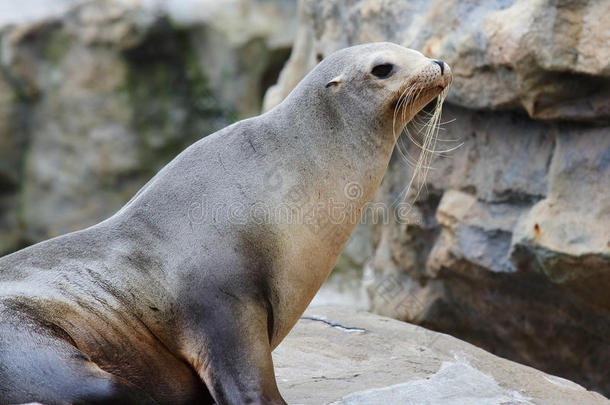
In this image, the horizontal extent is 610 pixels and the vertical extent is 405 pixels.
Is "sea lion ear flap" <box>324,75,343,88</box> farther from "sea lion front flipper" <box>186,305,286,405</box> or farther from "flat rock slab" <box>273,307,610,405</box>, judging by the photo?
"flat rock slab" <box>273,307,610,405</box>

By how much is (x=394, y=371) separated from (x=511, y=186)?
7.07ft

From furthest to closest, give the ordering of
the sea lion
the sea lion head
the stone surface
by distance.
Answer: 1. the stone surface
2. the sea lion head
3. the sea lion

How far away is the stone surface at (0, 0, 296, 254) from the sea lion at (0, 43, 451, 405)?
702 centimetres

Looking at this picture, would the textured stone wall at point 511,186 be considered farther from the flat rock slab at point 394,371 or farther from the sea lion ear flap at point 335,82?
the sea lion ear flap at point 335,82

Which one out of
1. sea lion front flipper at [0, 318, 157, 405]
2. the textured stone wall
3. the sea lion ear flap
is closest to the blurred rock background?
the textured stone wall

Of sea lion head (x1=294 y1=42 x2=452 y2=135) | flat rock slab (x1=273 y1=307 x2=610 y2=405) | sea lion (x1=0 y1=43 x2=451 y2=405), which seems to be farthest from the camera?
sea lion head (x1=294 y1=42 x2=452 y2=135)

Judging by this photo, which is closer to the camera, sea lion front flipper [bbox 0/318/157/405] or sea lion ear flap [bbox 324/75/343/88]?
sea lion front flipper [bbox 0/318/157/405]

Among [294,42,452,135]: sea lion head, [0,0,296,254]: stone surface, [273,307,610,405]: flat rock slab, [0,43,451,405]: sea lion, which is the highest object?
[0,0,296,254]: stone surface

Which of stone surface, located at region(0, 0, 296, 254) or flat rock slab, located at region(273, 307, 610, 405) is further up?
stone surface, located at region(0, 0, 296, 254)

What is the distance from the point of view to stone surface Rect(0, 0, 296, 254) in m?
11.0

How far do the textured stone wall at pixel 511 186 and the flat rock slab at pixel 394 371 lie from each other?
1.09 metres

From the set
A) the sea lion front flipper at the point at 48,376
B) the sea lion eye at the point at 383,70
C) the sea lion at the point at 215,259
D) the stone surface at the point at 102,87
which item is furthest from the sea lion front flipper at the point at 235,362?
the stone surface at the point at 102,87

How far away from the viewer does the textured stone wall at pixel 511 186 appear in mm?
5535

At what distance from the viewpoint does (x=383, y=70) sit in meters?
4.26
